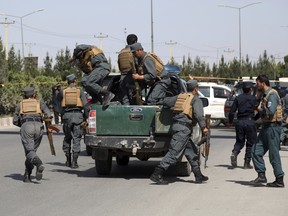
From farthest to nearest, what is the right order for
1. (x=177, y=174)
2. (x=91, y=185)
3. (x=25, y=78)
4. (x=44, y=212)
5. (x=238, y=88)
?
(x=25, y=78) → (x=238, y=88) → (x=177, y=174) → (x=91, y=185) → (x=44, y=212)

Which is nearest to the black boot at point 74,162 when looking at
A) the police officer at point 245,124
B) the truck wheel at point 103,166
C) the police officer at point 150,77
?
the truck wheel at point 103,166

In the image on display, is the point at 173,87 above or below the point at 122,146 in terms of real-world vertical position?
above

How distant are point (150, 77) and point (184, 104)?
1.17 metres

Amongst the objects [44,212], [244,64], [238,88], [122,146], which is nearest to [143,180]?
[122,146]

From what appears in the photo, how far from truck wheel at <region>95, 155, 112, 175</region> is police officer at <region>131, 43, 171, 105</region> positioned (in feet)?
4.26

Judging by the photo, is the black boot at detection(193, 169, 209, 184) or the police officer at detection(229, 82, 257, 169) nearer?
the black boot at detection(193, 169, 209, 184)

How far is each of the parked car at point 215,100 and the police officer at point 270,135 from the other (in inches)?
699

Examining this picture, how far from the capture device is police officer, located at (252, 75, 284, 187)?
11945 millimetres

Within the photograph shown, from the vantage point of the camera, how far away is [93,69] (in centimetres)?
1405

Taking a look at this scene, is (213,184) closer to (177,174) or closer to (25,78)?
(177,174)

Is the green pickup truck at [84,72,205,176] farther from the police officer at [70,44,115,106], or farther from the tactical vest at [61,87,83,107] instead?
the tactical vest at [61,87,83,107]

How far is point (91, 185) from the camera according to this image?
40.7ft

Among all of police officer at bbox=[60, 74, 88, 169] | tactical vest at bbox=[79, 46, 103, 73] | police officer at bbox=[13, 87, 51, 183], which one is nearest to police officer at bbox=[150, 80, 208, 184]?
police officer at bbox=[13, 87, 51, 183]

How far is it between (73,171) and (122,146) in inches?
76.4
